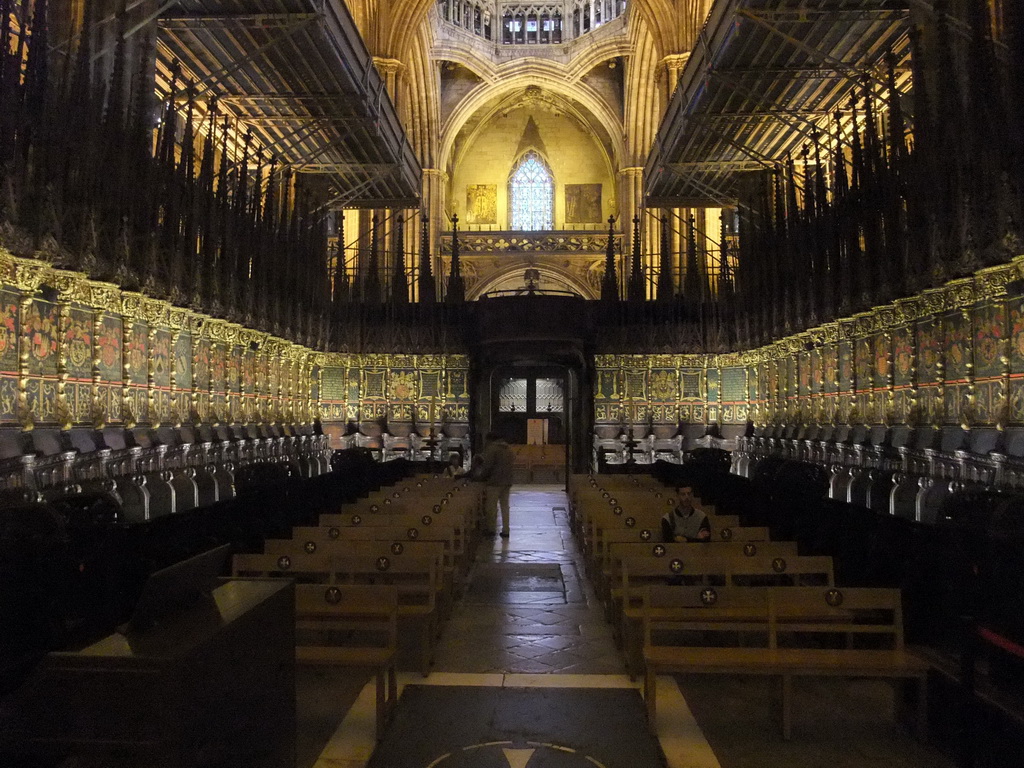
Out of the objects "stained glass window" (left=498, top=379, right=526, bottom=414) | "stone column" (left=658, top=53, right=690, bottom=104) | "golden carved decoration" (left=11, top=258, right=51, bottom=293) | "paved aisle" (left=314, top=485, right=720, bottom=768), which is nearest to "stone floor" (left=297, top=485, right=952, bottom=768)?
"paved aisle" (left=314, top=485, right=720, bottom=768)

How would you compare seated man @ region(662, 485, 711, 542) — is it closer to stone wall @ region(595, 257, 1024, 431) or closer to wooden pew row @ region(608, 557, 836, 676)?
wooden pew row @ region(608, 557, 836, 676)

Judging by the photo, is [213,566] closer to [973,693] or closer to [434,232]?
[973,693]

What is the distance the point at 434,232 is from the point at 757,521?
1438 inches

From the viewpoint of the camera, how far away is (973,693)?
3932 millimetres

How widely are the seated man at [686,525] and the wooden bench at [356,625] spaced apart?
283 centimetres

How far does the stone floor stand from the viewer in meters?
4.38

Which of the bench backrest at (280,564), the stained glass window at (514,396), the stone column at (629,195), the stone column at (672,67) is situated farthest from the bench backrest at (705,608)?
the stone column at (629,195)

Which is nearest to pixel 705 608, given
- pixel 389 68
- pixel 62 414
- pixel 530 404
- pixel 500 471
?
pixel 500 471

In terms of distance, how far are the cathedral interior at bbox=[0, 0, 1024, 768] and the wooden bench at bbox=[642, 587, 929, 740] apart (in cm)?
5

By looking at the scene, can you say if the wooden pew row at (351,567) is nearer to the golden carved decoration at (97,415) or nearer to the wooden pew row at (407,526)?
the wooden pew row at (407,526)

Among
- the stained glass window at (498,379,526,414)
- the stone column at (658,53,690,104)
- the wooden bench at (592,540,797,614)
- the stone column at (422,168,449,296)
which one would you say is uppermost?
the stone column at (658,53,690,104)

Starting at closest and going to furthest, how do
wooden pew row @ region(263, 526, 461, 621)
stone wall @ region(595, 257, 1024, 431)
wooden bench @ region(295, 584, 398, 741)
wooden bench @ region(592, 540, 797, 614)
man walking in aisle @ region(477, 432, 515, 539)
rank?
wooden bench @ region(295, 584, 398, 741) → wooden bench @ region(592, 540, 797, 614) → wooden pew row @ region(263, 526, 461, 621) → stone wall @ region(595, 257, 1024, 431) → man walking in aisle @ region(477, 432, 515, 539)

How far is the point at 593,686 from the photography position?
5605 millimetres

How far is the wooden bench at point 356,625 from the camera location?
15.6ft
